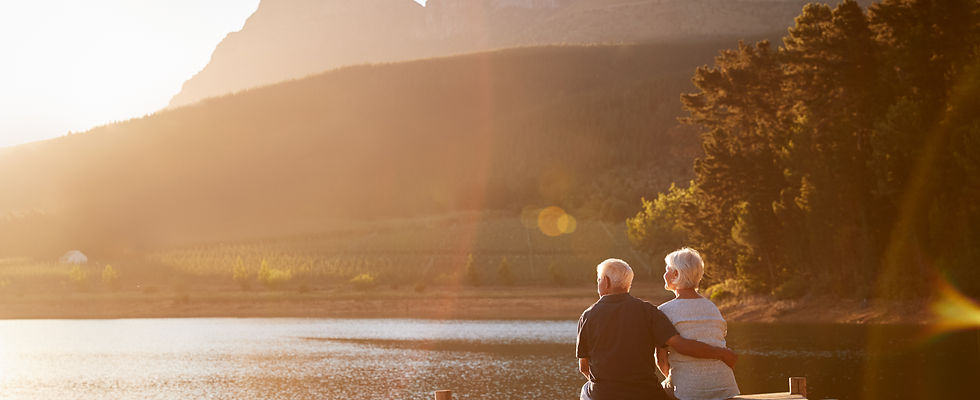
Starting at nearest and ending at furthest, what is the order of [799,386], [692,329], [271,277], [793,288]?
[692,329] < [799,386] < [793,288] < [271,277]

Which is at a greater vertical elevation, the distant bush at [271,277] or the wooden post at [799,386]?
the distant bush at [271,277]

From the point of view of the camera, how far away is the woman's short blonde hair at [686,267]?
29.9 feet

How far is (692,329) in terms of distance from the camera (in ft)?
30.9

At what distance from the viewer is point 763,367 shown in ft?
114

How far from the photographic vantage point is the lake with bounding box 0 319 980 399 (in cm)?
3133

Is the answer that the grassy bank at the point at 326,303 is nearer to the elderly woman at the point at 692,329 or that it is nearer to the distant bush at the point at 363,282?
the distant bush at the point at 363,282

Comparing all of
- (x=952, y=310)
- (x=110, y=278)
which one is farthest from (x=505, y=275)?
(x=952, y=310)

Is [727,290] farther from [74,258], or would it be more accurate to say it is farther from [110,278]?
[74,258]

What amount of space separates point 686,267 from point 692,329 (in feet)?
2.08

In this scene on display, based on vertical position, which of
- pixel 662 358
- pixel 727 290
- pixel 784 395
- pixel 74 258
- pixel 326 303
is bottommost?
pixel 784 395

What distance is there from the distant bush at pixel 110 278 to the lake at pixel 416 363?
42.7m

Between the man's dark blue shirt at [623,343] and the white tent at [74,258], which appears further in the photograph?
the white tent at [74,258]

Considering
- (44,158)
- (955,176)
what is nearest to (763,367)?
(955,176)

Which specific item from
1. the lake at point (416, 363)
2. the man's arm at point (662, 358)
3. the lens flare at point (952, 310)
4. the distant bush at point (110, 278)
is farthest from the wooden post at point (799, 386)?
the distant bush at point (110, 278)
